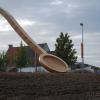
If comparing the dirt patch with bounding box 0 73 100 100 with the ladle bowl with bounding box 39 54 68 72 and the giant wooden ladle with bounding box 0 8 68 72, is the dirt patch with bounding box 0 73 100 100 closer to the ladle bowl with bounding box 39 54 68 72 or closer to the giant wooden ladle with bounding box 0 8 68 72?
the ladle bowl with bounding box 39 54 68 72

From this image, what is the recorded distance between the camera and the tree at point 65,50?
41.1 metres

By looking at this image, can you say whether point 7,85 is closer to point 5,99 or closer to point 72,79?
point 5,99

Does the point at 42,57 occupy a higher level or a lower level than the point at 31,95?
higher

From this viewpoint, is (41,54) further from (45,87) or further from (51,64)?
(45,87)

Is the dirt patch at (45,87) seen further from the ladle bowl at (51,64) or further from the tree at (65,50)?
the tree at (65,50)

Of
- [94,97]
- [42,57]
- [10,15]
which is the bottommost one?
[94,97]

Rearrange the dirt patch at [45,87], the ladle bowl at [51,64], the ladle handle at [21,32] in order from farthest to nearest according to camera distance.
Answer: the ladle handle at [21,32] → the ladle bowl at [51,64] → the dirt patch at [45,87]

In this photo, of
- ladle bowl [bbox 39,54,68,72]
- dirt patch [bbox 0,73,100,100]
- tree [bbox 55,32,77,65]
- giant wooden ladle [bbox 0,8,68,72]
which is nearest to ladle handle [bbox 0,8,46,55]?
giant wooden ladle [bbox 0,8,68,72]

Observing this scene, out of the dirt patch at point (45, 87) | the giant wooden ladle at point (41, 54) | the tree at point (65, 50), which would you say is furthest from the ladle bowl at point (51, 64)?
the tree at point (65, 50)

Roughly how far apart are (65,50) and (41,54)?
18.5 metres

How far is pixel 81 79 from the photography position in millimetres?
15375

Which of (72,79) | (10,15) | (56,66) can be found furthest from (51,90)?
(10,15)

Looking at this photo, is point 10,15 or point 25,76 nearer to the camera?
point 25,76

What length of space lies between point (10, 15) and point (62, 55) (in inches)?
640
